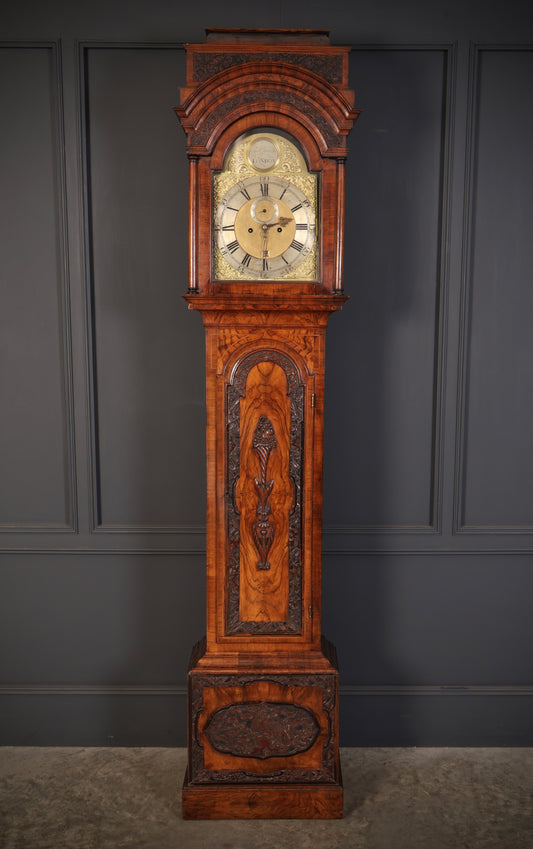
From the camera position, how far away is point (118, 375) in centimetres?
242

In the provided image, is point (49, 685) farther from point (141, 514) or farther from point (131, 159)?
point (131, 159)

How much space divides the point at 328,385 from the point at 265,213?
776mm

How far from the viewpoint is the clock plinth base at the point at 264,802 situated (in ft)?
6.77

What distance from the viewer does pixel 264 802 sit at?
6.77ft

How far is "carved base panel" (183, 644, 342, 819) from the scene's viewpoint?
2041mm

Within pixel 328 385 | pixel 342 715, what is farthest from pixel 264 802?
pixel 328 385

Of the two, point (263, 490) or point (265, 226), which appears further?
point (263, 490)

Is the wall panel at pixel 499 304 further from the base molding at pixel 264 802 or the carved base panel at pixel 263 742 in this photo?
the base molding at pixel 264 802

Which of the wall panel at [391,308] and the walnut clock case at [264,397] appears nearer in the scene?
the walnut clock case at [264,397]

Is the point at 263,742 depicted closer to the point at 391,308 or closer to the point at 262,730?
the point at 262,730

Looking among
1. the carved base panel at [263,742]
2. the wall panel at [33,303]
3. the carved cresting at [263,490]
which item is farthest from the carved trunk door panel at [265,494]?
the wall panel at [33,303]

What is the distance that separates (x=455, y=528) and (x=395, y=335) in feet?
2.73

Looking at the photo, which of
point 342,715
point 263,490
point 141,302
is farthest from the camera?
point 342,715

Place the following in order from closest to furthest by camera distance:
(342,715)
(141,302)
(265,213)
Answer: (265,213) → (141,302) → (342,715)
